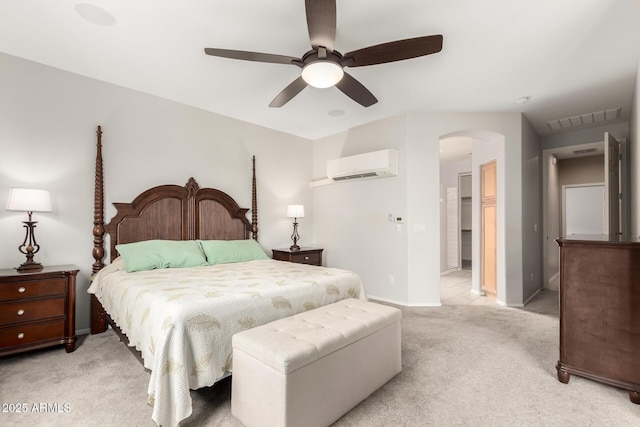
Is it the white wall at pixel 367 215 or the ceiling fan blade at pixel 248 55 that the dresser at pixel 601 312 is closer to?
the white wall at pixel 367 215

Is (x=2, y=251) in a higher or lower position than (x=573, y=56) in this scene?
lower

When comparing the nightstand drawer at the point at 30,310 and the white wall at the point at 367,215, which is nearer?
the nightstand drawer at the point at 30,310

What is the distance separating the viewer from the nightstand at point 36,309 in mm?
2436

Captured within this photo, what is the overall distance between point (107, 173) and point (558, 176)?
7519mm

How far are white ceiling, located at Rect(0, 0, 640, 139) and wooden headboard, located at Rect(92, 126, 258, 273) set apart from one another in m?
0.94

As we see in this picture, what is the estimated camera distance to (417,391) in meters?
2.05

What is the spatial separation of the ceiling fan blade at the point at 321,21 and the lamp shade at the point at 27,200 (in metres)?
2.65

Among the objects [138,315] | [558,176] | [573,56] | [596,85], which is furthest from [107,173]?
[558,176]

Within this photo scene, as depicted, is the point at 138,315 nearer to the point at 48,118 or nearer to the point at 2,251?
the point at 2,251

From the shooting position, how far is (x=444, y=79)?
3.19 meters

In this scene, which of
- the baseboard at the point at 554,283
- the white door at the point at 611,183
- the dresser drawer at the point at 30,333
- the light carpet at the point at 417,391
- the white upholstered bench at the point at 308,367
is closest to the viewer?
the white upholstered bench at the point at 308,367

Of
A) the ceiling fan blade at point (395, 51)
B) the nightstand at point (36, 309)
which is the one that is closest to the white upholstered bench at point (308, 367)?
the ceiling fan blade at point (395, 51)

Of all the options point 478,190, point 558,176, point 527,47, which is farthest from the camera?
point 558,176

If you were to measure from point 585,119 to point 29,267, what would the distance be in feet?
22.3
